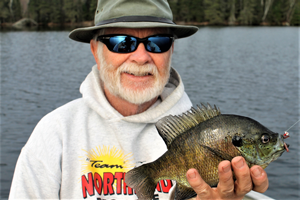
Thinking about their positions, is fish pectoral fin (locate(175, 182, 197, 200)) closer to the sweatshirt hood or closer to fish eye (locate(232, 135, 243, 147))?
fish eye (locate(232, 135, 243, 147))

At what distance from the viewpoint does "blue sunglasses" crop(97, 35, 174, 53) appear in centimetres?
287

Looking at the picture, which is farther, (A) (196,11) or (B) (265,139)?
(A) (196,11)

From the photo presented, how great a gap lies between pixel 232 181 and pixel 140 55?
57.7 inches

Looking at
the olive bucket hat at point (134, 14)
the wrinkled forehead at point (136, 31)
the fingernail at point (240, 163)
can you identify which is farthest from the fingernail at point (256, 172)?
the wrinkled forehead at point (136, 31)

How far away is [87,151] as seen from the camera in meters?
2.94

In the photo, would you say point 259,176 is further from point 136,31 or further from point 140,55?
point 136,31

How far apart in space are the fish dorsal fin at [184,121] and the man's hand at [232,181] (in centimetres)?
29

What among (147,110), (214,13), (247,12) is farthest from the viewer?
(214,13)

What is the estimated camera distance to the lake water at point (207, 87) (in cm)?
962

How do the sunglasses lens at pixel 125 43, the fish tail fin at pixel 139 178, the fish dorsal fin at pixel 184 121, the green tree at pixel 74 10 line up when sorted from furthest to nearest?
1. the green tree at pixel 74 10
2. the sunglasses lens at pixel 125 43
3. the fish tail fin at pixel 139 178
4. the fish dorsal fin at pixel 184 121

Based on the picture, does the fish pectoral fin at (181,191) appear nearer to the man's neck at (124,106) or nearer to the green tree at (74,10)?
the man's neck at (124,106)

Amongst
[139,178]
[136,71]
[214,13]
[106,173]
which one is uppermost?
[214,13]

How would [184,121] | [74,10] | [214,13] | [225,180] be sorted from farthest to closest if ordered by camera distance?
[214,13]
[74,10]
[184,121]
[225,180]

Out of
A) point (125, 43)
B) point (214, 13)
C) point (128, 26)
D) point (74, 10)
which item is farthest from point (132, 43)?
point (214, 13)
